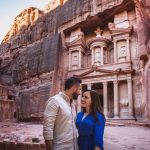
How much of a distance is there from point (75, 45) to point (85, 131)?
2446cm

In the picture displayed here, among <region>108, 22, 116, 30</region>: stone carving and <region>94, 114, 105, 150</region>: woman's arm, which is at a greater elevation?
<region>108, 22, 116, 30</region>: stone carving

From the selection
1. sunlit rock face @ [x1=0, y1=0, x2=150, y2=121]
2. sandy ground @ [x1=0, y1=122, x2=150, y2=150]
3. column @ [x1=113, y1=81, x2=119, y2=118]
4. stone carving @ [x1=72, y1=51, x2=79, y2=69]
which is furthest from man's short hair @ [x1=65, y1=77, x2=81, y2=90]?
stone carving @ [x1=72, y1=51, x2=79, y2=69]

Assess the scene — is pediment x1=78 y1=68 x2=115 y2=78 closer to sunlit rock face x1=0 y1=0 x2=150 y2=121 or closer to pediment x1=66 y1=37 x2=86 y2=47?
sunlit rock face x1=0 y1=0 x2=150 y2=121

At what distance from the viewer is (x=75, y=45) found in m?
26.9

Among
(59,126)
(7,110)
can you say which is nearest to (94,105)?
(59,126)

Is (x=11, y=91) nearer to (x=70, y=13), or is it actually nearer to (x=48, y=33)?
(x=48, y=33)

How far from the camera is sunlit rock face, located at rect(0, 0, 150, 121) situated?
21188 mm

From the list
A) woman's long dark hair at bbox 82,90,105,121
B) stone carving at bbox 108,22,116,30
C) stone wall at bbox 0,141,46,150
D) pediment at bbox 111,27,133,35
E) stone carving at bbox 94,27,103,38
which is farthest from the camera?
stone carving at bbox 94,27,103,38

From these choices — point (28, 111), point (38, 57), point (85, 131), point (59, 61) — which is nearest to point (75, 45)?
point (59, 61)

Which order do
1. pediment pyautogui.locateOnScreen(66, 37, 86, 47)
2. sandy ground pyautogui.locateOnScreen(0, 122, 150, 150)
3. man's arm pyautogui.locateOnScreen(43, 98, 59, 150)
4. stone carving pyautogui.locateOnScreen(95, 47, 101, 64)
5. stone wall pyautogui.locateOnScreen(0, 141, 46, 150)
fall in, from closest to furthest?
man's arm pyautogui.locateOnScreen(43, 98, 59, 150) → stone wall pyautogui.locateOnScreen(0, 141, 46, 150) → sandy ground pyautogui.locateOnScreen(0, 122, 150, 150) → stone carving pyautogui.locateOnScreen(95, 47, 101, 64) → pediment pyautogui.locateOnScreen(66, 37, 86, 47)

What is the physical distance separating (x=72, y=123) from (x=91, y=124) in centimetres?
29

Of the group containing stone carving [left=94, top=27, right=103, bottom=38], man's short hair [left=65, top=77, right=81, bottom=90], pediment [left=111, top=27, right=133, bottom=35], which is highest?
stone carving [left=94, top=27, right=103, bottom=38]

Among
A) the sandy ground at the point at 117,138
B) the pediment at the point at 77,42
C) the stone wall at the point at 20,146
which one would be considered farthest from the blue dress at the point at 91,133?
the pediment at the point at 77,42

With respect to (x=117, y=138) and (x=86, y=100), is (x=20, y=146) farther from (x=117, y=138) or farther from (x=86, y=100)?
(x=117, y=138)
